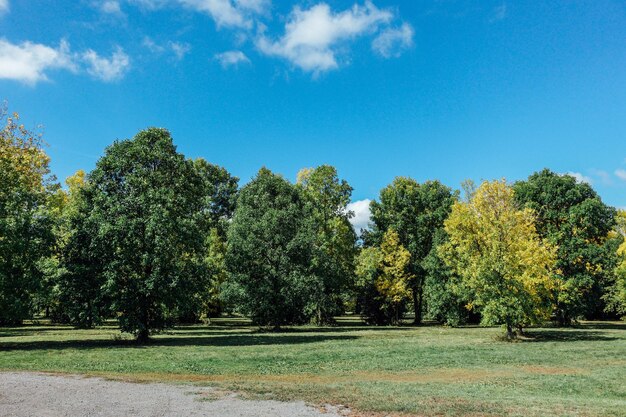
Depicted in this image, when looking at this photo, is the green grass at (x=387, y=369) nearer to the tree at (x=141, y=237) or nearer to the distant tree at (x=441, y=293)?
the tree at (x=141, y=237)

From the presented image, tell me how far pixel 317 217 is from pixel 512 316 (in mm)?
31389

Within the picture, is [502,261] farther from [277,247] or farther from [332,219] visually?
[332,219]

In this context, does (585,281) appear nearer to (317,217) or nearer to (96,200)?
(317,217)

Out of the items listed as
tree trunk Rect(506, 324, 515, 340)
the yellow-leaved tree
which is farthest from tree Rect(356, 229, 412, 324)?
tree trunk Rect(506, 324, 515, 340)

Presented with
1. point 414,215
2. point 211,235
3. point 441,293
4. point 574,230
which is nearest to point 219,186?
point 211,235

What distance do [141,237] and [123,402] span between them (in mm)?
22401

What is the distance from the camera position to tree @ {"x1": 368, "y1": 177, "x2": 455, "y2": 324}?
6853 centimetres

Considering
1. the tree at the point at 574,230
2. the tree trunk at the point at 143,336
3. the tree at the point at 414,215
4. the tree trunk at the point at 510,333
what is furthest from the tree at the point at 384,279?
the tree trunk at the point at 143,336

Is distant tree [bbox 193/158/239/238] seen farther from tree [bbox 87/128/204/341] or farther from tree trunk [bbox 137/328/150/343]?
tree trunk [bbox 137/328/150/343]

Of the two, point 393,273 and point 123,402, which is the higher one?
point 393,273

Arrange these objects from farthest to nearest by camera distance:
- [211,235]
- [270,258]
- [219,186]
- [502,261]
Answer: [219,186]
[211,235]
[270,258]
[502,261]

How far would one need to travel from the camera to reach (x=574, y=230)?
58.0m

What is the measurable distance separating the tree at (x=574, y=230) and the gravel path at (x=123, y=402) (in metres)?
49.3

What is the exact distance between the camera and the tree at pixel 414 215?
68531 millimetres
